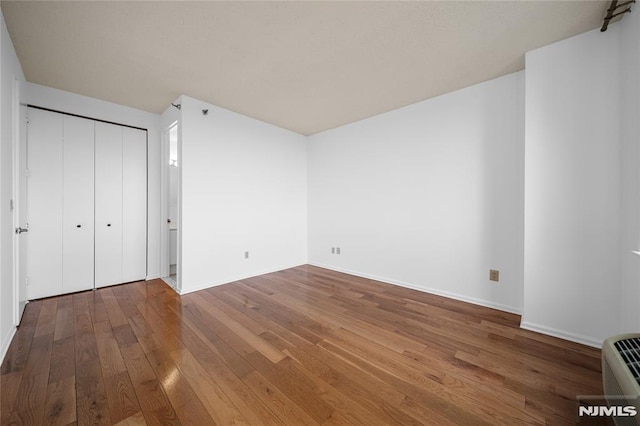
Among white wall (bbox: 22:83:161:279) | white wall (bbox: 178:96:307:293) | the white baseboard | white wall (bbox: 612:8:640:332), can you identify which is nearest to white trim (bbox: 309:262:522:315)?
white wall (bbox: 612:8:640:332)

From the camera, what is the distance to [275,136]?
4.32m

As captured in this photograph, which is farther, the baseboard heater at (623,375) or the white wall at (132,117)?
the white wall at (132,117)

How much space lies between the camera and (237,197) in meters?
3.76

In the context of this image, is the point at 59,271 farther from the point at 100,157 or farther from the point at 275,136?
the point at 275,136

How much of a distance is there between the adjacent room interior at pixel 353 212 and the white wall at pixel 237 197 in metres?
0.04

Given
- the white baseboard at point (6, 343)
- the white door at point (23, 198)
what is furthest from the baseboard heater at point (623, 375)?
the white door at point (23, 198)

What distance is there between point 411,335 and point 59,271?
13.9 ft

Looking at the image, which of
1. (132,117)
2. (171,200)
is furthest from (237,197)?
(132,117)

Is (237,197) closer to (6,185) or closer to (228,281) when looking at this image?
(228,281)

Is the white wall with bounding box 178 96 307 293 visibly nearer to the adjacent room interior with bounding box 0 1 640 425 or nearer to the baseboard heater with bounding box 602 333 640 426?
the adjacent room interior with bounding box 0 1 640 425

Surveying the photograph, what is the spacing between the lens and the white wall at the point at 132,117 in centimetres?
288

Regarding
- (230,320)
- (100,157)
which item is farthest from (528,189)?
(100,157)

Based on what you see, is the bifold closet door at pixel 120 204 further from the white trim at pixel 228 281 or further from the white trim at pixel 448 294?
the white trim at pixel 448 294

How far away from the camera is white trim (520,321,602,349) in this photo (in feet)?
6.39
